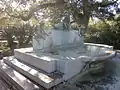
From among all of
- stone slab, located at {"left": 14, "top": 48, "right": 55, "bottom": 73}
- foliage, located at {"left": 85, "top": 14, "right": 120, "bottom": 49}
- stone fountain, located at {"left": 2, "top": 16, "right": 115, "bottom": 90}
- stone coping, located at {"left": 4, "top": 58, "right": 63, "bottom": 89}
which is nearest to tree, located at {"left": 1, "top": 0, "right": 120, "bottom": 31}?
stone fountain, located at {"left": 2, "top": 16, "right": 115, "bottom": 90}

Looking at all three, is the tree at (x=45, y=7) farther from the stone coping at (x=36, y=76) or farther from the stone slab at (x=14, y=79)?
the stone slab at (x=14, y=79)

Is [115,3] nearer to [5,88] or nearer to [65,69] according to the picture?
[65,69]

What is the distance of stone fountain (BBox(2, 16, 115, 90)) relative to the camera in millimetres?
4016

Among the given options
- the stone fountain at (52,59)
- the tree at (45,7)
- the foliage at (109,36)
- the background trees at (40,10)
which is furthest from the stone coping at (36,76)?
the foliage at (109,36)

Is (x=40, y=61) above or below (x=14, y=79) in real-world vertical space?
above

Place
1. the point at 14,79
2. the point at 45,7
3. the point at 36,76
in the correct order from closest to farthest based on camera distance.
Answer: the point at 36,76 → the point at 14,79 → the point at 45,7

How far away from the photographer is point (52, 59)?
424 cm

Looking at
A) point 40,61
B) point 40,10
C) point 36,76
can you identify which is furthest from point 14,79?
point 40,10

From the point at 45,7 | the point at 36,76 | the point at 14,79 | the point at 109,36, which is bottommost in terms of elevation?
the point at 14,79

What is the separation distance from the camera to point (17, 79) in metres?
4.35

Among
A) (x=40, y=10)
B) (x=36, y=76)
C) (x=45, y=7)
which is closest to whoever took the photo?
(x=36, y=76)

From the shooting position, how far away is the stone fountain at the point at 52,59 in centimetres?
402

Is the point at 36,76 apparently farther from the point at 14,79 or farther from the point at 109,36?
the point at 109,36

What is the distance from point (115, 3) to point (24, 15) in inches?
218
